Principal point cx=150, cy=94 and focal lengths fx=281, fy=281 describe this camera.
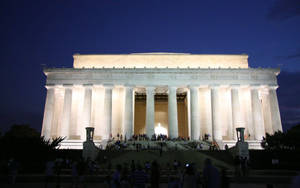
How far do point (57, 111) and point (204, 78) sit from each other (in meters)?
26.0

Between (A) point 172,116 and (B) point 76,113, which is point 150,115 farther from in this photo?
(B) point 76,113

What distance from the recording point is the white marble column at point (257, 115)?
45.8 m

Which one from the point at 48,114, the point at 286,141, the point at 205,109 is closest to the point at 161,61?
the point at 205,109

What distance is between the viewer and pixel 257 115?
46.2 m

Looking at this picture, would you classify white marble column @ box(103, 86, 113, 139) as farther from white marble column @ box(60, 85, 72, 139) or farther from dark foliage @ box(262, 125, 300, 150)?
dark foliage @ box(262, 125, 300, 150)

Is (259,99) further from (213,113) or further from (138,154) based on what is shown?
(138,154)

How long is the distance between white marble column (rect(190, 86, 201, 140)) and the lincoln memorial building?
0.31 feet

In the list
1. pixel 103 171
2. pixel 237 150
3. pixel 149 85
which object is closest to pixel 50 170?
pixel 103 171

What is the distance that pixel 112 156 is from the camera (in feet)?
108

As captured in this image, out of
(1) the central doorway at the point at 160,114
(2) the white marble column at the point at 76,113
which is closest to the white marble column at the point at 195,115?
(1) the central doorway at the point at 160,114

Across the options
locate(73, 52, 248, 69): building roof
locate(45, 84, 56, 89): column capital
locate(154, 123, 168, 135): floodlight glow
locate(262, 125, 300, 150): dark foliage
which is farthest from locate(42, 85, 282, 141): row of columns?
locate(154, 123, 168, 135): floodlight glow

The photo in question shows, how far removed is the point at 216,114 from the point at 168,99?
8396 millimetres

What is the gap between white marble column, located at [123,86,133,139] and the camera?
45594mm

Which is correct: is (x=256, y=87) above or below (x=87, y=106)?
above
